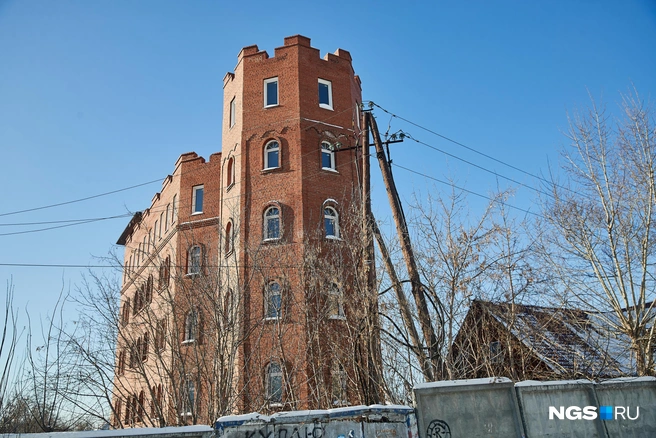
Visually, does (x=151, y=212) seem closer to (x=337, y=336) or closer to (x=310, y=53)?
(x=310, y=53)

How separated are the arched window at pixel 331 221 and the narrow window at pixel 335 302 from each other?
3.84 meters

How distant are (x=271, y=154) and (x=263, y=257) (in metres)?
5.27

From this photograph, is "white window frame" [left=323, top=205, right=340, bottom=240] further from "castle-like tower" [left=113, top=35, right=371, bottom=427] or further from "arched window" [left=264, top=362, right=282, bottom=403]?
"arched window" [left=264, top=362, right=282, bottom=403]

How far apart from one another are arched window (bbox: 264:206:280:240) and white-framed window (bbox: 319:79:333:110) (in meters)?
5.26

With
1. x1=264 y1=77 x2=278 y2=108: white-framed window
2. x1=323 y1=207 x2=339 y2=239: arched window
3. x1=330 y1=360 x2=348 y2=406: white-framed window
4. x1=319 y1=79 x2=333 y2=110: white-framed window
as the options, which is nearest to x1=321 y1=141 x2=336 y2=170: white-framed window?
x1=323 y1=207 x2=339 y2=239: arched window

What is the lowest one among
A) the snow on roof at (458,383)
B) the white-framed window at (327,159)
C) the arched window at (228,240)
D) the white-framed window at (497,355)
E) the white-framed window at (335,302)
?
the snow on roof at (458,383)

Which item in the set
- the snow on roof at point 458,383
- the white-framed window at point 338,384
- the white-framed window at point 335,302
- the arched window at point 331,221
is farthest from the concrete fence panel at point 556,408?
the arched window at point 331,221

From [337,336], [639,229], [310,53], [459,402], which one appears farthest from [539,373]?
[310,53]

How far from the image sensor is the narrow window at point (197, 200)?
26031 mm

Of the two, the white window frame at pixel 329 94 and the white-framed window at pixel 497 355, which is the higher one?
the white window frame at pixel 329 94

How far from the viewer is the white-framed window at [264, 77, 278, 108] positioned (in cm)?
2333

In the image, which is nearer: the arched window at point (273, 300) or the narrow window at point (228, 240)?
the arched window at point (273, 300)

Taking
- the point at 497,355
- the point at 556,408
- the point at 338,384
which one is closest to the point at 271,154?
the point at 338,384

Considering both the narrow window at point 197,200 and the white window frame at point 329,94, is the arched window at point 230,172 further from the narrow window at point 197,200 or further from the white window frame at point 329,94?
the white window frame at point 329,94
